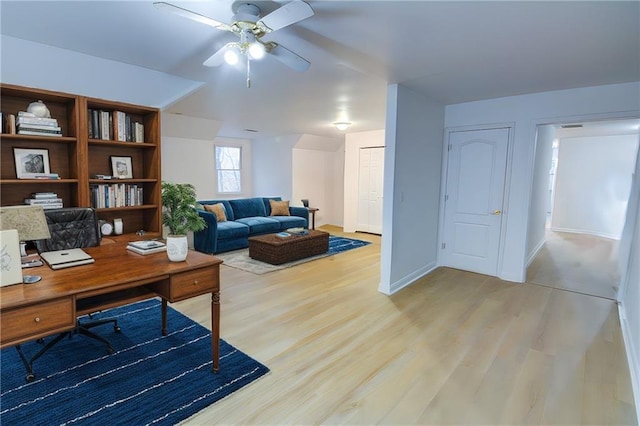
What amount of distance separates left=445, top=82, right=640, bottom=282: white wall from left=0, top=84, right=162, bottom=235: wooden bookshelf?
3869 mm

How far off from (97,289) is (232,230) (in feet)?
12.6

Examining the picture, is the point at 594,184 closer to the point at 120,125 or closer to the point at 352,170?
the point at 352,170

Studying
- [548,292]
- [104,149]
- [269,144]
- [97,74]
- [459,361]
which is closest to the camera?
[459,361]

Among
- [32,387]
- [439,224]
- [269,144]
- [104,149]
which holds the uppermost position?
[269,144]

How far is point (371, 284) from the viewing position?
13.1 feet

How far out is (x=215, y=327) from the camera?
2.15 meters

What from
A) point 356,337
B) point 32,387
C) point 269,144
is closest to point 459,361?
point 356,337

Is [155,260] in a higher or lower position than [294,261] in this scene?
higher

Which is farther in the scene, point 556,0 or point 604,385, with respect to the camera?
point 604,385

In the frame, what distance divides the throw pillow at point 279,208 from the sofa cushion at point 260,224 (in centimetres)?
53

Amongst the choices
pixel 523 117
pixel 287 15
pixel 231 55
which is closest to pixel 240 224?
pixel 231 55

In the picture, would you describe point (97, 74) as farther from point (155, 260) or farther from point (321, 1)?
Result: point (321, 1)

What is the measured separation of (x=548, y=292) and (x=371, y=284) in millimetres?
2074

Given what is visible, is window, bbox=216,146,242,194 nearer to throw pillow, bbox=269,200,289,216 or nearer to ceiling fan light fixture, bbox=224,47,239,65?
throw pillow, bbox=269,200,289,216
